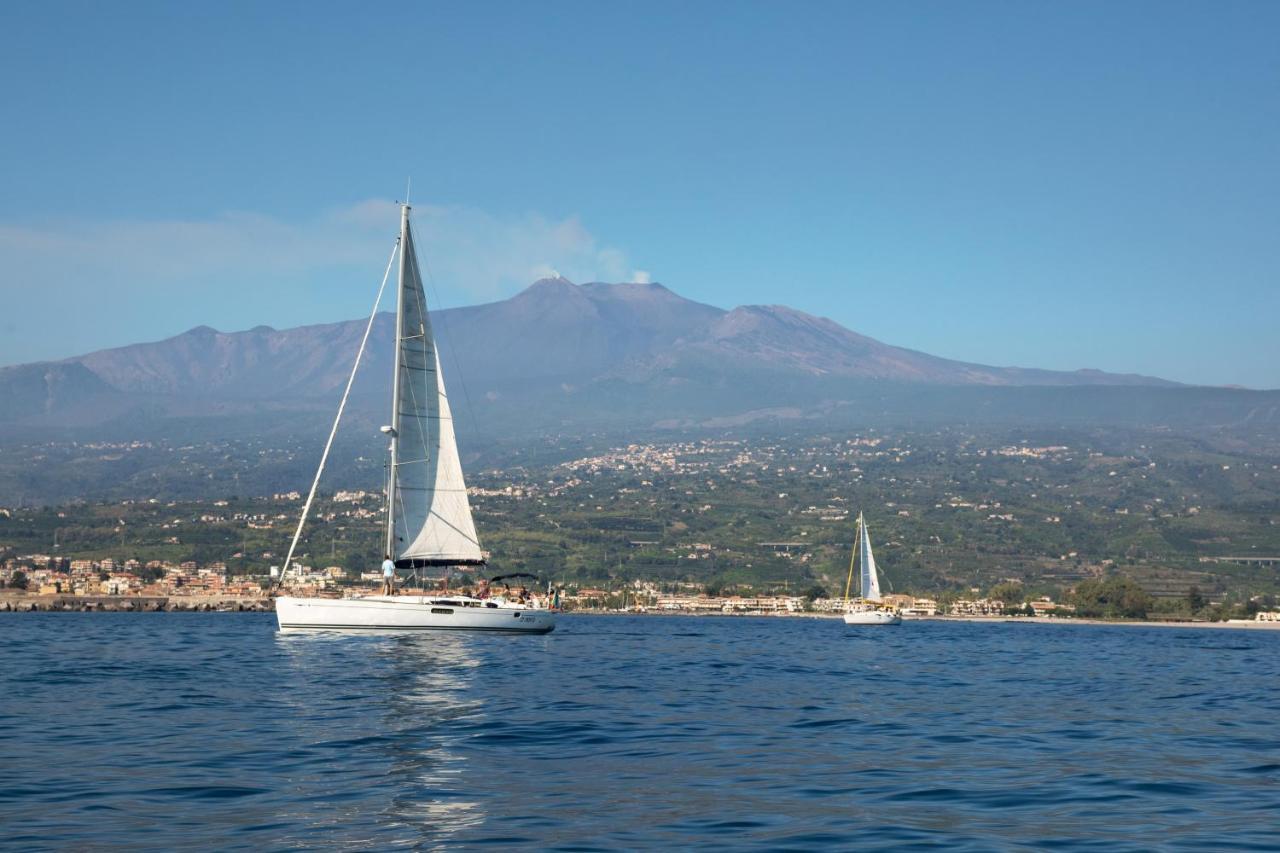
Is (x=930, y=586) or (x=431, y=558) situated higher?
(x=431, y=558)

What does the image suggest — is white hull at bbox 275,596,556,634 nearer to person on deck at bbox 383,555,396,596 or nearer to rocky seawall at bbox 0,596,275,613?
person on deck at bbox 383,555,396,596

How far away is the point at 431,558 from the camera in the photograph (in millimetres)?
68562

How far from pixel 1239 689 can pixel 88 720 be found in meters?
38.5

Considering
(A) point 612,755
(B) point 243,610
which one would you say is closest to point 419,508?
(A) point 612,755

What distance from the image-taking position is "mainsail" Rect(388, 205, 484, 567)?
6788cm

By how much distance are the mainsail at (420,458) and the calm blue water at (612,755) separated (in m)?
14.3

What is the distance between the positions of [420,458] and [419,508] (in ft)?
8.37

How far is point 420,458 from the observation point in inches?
2699

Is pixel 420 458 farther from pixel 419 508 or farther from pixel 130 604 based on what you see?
pixel 130 604

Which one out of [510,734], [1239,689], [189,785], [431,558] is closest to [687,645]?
[431,558]

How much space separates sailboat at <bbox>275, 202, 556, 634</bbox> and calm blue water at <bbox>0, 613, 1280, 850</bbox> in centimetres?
1013

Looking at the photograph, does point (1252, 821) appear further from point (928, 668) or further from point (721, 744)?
point (928, 668)

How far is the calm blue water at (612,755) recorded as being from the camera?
1920 cm

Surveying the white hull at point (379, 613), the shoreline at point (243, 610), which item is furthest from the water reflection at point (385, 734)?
the shoreline at point (243, 610)
